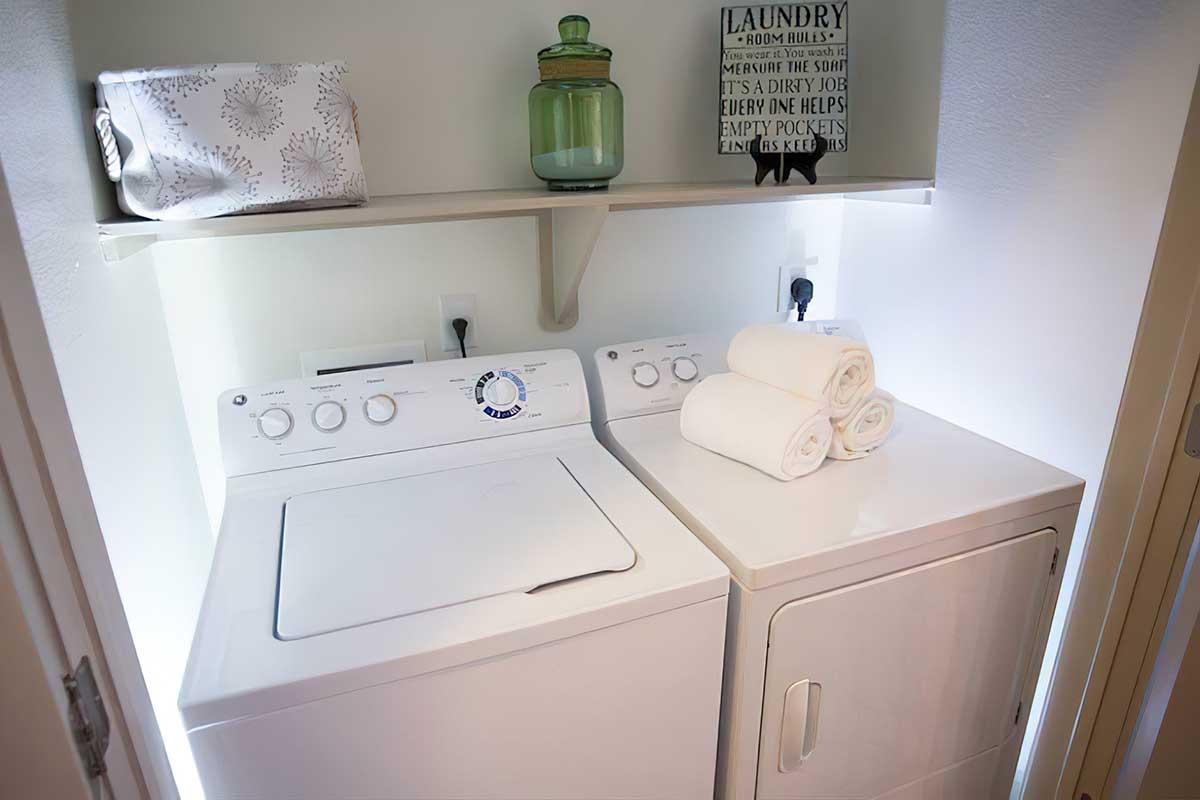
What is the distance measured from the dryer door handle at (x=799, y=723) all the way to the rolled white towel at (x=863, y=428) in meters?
0.41

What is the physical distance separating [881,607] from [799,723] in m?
0.22

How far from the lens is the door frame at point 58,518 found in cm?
58

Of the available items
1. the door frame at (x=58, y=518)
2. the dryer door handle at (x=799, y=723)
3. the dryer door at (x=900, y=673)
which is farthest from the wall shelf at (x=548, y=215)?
the dryer door handle at (x=799, y=723)

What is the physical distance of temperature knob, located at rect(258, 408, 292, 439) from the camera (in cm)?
127

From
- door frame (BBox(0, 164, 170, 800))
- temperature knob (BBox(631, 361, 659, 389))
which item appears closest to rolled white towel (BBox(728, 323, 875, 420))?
temperature knob (BBox(631, 361, 659, 389))

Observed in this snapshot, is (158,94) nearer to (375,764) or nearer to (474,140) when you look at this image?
(474,140)

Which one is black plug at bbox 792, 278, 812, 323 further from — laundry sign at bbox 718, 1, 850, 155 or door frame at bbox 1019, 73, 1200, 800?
door frame at bbox 1019, 73, 1200, 800

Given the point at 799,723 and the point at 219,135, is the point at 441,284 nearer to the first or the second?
the point at 219,135

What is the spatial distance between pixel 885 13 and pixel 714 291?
71 cm

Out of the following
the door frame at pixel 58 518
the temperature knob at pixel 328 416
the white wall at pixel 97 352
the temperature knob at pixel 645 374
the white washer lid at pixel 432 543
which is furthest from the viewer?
the temperature knob at pixel 645 374

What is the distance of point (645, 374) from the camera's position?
4.93 ft

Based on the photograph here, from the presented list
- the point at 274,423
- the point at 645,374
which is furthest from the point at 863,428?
the point at 274,423

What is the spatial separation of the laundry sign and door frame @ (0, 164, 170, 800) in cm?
126

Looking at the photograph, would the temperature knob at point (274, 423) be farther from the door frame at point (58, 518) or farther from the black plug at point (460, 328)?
the door frame at point (58, 518)
